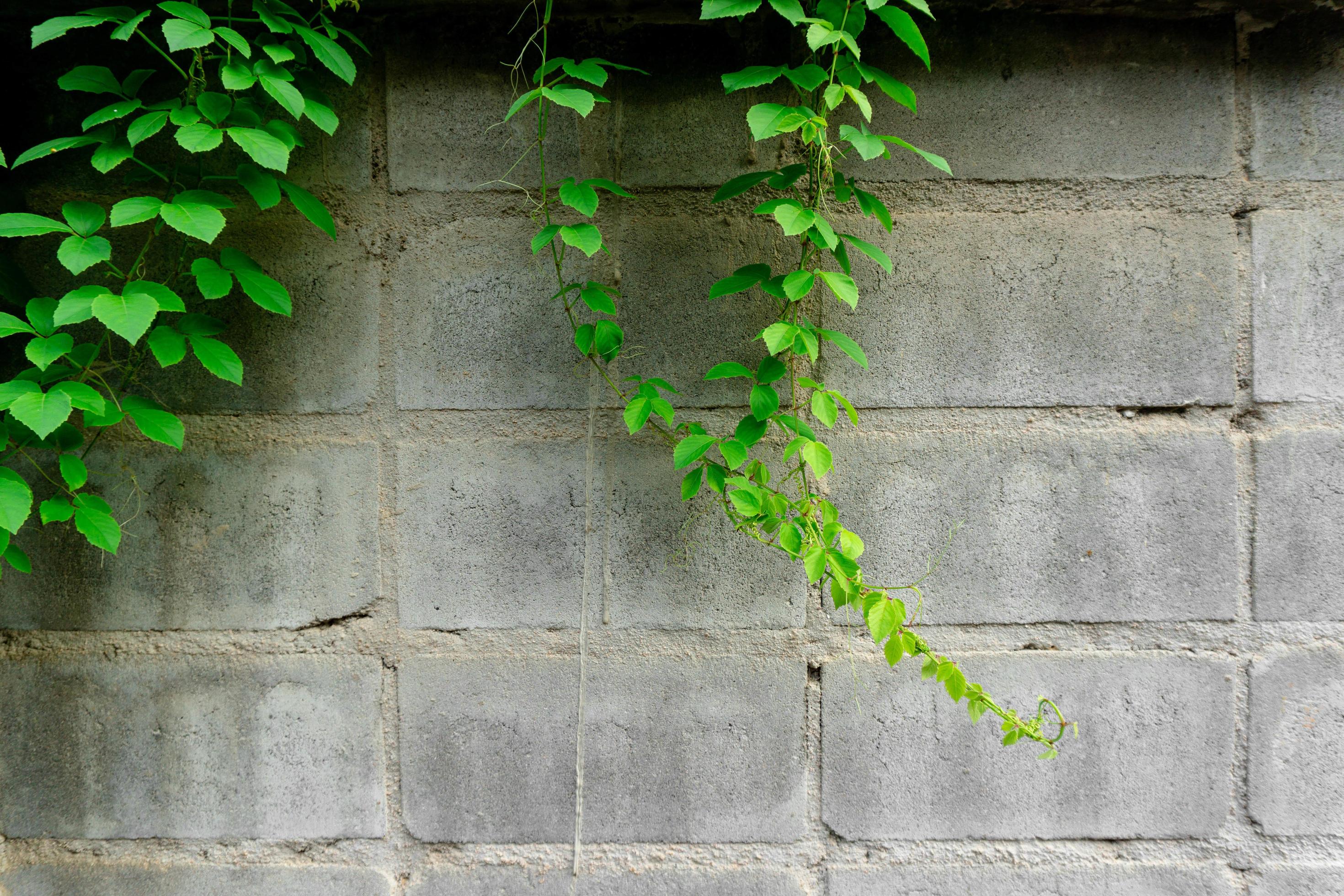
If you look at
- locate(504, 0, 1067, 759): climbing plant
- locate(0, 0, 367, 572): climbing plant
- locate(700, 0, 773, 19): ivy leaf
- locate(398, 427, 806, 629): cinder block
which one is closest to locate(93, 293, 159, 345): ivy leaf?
locate(0, 0, 367, 572): climbing plant

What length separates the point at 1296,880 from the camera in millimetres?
1150

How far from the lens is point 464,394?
1.13 meters

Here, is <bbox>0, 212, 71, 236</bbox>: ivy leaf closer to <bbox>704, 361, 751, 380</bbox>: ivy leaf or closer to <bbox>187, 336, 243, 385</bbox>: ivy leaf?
<bbox>187, 336, 243, 385</bbox>: ivy leaf

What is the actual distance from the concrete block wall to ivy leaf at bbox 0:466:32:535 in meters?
0.16

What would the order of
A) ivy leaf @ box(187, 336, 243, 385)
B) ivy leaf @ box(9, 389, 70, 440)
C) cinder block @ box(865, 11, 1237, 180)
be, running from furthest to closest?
cinder block @ box(865, 11, 1237, 180), ivy leaf @ box(187, 336, 243, 385), ivy leaf @ box(9, 389, 70, 440)

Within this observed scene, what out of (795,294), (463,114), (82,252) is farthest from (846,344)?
(82,252)

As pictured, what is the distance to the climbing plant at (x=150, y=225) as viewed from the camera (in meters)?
0.93

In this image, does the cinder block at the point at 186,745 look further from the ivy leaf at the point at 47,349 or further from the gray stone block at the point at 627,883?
the ivy leaf at the point at 47,349

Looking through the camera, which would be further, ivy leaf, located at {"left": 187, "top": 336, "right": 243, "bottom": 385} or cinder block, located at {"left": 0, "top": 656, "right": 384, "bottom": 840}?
cinder block, located at {"left": 0, "top": 656, "right": 384, "bottom": 840}

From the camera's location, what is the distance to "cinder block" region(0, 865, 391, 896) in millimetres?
1145

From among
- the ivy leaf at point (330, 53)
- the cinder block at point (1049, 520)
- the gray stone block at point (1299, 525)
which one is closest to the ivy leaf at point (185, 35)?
the ivy leaf at point (330, 53)

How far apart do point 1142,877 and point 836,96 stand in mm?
1181

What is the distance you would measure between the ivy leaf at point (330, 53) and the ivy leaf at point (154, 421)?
1.62 ft

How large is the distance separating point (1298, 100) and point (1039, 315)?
474 mm
